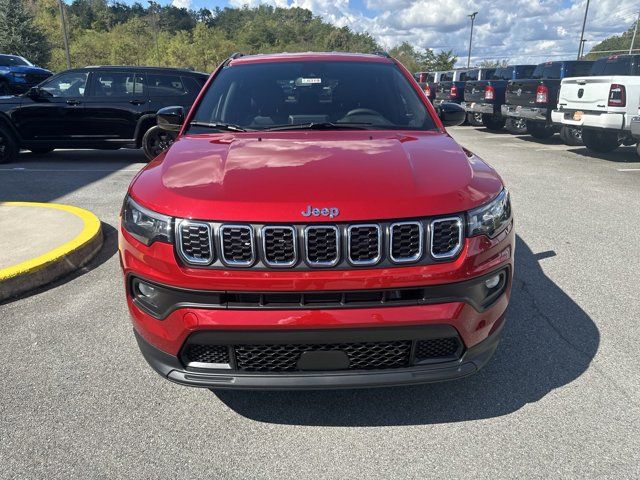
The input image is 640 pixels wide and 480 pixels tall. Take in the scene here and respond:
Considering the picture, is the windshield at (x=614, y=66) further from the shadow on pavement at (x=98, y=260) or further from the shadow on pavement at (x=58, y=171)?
the shadow on pavement at (x=98, y=260)

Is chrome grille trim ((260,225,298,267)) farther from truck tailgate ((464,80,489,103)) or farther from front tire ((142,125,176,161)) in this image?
truck tailgate ((464,80,489,103))

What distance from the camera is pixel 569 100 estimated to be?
10.6 metres

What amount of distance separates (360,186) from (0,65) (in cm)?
1790

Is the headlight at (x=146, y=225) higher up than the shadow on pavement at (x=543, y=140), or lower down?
higher up

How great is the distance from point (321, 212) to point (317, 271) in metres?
0.25

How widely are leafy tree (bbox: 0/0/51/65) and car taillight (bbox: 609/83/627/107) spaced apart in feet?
130

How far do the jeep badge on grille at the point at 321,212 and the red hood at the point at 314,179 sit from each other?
0.06 feet

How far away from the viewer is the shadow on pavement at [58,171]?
7.45 m

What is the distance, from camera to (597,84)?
31.7ft

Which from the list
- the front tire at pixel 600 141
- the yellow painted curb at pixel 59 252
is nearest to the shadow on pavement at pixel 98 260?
the yellow painted curb at pixel 59 252

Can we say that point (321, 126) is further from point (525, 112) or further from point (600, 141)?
point (525, 112)

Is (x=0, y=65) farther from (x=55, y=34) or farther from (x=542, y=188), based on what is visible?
(x=55, y=34)

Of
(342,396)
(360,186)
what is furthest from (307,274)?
(342,396)

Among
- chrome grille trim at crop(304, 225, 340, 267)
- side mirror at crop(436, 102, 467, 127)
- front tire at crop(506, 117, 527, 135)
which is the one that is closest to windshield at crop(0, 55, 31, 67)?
front tire at crop(506, 117, 527, 135)
